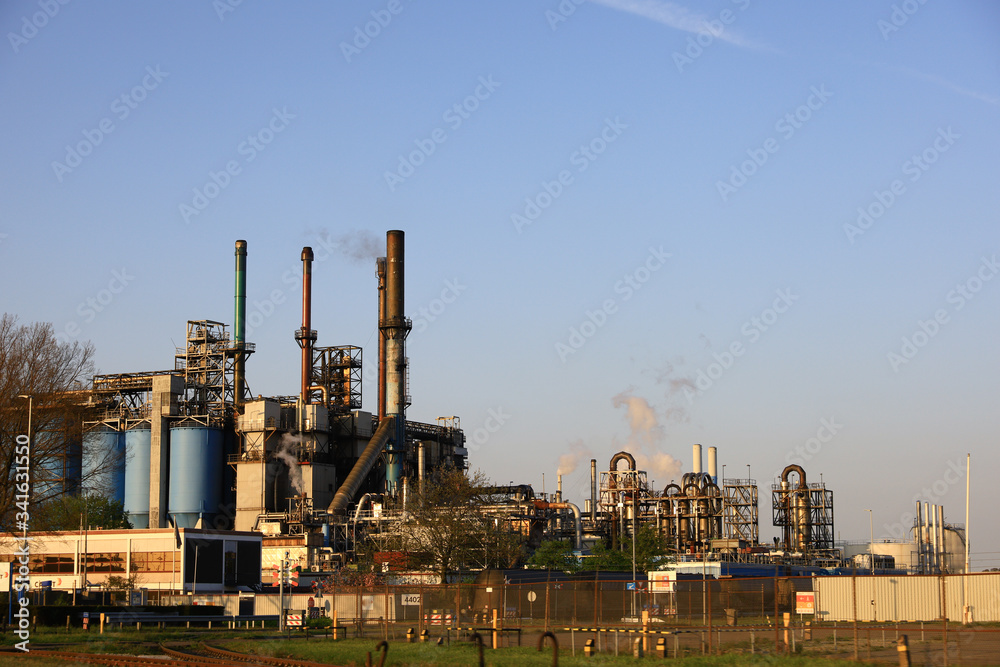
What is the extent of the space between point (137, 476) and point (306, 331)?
71.0ft

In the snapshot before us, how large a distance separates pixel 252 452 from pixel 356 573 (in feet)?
103

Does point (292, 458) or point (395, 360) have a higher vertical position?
point (395, 360)

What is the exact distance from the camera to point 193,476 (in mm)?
103000

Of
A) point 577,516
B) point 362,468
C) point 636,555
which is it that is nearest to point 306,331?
point 362,468

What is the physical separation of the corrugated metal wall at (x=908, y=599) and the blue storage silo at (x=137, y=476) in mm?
73353

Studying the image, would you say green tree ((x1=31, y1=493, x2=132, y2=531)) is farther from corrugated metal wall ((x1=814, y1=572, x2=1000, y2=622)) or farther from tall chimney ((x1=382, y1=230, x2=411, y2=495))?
corrugated metal wall ((x1=814, y1=572, x2=1000, y2=622))

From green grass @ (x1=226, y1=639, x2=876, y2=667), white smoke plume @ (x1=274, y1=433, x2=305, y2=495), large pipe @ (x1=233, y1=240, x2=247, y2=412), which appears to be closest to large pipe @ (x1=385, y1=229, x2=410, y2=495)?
white smoke plume @ (x1=274, y1=433, x2=305, y2=495)

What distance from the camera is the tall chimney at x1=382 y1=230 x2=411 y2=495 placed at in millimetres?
103000

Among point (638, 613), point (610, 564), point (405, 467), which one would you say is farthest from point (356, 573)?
point (405, 467)

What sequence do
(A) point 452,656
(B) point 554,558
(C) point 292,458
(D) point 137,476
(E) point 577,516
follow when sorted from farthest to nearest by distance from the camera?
1. (D) point 137,476
2. (C) point 292,458
3. (E) point 577,516
4. (B) point 554,558
5. (A) point 452,656

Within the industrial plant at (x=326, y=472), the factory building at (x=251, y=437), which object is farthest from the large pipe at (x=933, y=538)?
the factory building at (x=251, y=437)

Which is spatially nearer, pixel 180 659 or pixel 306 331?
pixel 180 659

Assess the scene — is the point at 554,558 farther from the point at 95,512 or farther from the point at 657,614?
the point at 95,512

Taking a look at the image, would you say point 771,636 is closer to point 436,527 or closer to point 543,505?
point 436,527
